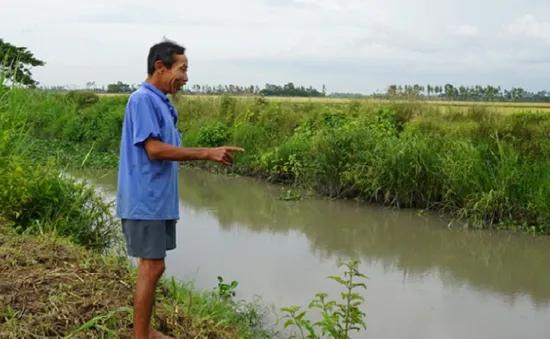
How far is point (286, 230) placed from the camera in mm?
6992

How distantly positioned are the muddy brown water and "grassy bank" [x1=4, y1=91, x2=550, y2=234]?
0.36 metres

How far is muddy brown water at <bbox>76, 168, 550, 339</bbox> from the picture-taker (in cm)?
432

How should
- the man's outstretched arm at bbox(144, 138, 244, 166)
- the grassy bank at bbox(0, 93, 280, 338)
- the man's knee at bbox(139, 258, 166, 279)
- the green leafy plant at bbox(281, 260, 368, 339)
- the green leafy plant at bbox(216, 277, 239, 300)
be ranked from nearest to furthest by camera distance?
1. the man's outstretched arm at bbox(144, 138, 244, 166)
2. the man's knee at bbox(139, 258, 166, 279)
3. the grassy bank at bbox(0, 93, 280, 338)
4. the green leafy plant at bbox(281, 260, 368, 339)
5. the green leafy plant at bbox(216, 277, 239, 300)

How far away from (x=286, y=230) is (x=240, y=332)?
363 cm

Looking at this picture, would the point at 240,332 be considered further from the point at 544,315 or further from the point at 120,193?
the point at 544,315

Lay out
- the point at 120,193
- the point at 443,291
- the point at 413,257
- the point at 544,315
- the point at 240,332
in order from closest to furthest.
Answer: the point at 120,193
the point at 240,332
the point at 544,315
the point at 443,291
the point at 413,257

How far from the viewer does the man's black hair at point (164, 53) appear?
8.23 feet

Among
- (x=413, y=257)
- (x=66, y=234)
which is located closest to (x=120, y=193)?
(x=66, y=234)

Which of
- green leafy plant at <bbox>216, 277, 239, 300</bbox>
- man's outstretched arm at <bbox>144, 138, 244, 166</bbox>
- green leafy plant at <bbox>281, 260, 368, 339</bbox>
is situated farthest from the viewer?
green leafy plant at <bbox>216, 277, 239, 300</bbox>

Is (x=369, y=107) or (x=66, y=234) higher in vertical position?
(x=369, y=107)

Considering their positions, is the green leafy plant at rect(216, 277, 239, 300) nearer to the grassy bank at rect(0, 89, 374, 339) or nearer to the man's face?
the grassy bank at rect(0, 89, 374, 339)

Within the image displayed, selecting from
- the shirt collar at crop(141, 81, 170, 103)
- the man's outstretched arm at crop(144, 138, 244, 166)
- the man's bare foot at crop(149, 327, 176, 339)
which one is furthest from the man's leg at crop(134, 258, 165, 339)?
the shirt collar at crop(141, 81, 170, 103)

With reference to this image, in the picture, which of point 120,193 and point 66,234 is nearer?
point 120,193

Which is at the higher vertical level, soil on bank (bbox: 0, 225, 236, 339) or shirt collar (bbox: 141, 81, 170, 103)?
shirt collar (bbox: 141, 81, 170, 103)
